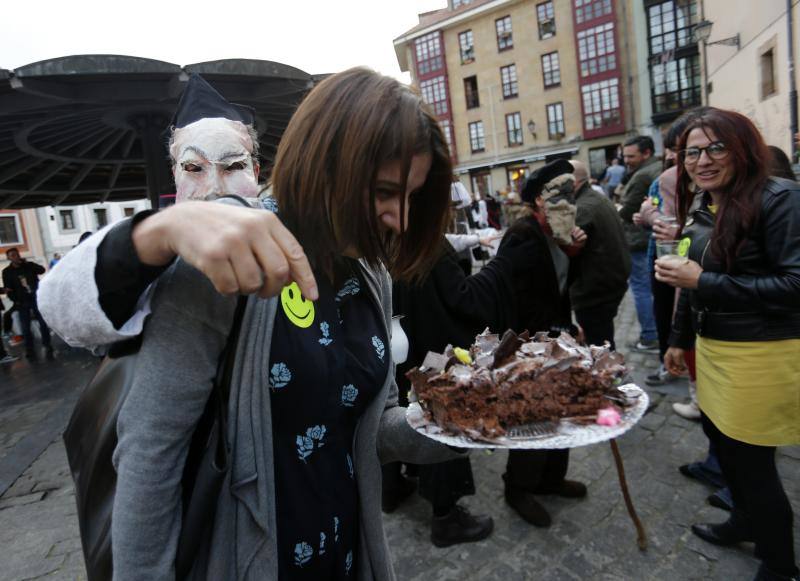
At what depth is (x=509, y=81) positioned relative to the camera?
119ft

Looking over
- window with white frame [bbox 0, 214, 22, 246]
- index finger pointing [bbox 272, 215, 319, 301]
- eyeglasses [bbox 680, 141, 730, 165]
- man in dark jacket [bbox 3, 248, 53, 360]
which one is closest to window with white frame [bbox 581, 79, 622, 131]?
man in dark jacket [bbox 3, 248, 53, 360]

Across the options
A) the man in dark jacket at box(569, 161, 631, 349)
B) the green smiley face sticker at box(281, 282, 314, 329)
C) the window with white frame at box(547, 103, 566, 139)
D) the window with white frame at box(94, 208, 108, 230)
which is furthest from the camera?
the window with white frame at box(547, 103, 566, 139)

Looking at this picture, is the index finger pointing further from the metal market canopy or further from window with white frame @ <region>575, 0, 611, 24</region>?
window with white frame @ <region>575, 0, 611, 24</region>

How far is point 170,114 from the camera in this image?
16.9 ft

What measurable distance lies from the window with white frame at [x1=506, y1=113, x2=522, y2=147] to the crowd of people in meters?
36.0

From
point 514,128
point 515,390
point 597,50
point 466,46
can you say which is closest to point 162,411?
point 515,390

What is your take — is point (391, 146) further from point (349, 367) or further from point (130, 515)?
point (130, 515)

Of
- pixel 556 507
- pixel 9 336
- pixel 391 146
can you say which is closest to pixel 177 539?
pixel 391 146

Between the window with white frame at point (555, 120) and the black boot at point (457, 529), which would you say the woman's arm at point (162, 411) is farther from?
the window with white frame at point (555, 120)

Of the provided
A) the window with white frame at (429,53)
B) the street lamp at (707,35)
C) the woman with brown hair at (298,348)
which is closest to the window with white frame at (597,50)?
the window with white frame at (429,53)

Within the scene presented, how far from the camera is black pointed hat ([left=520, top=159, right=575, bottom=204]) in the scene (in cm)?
292

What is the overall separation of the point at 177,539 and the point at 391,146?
95 cm

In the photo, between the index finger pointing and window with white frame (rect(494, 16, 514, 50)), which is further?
window with white frame (rect(494, 16, 514, 50))

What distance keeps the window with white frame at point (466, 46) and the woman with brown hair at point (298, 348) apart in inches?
1579
